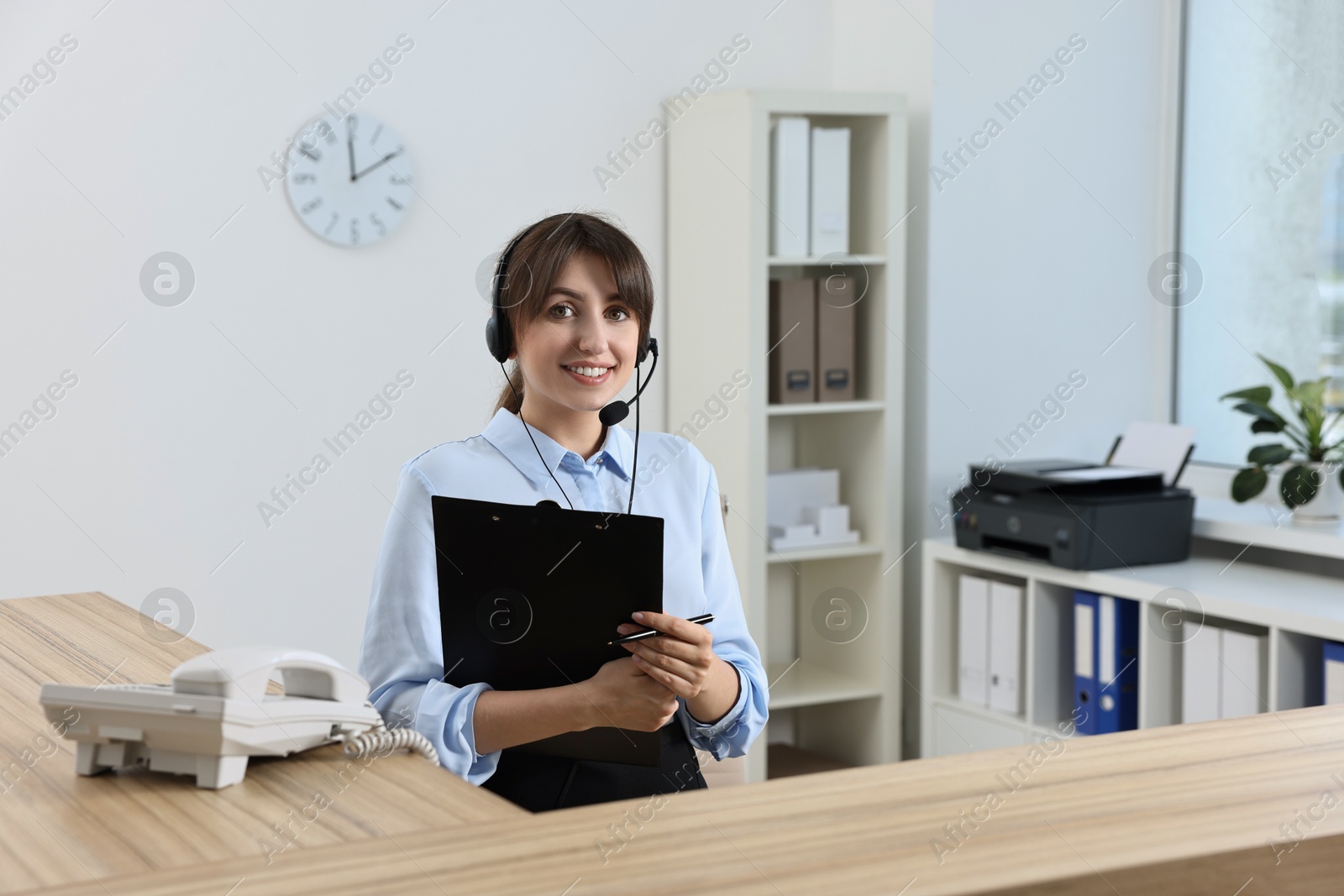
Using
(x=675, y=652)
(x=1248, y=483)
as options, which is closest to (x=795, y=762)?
(x=1248, y=483)

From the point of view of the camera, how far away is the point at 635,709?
55.1 inches

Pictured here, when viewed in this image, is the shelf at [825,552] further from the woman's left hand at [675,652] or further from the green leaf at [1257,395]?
the woman's left hand at [675,652]

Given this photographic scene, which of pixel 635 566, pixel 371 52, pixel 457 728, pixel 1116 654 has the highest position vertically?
pixel 371 52

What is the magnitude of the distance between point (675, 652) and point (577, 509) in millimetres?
344

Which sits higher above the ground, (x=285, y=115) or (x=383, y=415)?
(x=285, y=115)

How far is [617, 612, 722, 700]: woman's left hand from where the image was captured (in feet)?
4.31

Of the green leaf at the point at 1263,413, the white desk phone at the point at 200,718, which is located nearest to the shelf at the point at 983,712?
the green leaf at the point at 1263,413

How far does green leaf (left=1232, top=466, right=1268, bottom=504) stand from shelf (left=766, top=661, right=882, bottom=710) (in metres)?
1.14

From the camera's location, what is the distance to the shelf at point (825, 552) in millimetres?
3639

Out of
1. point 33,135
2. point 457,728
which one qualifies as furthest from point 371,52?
point 457,728

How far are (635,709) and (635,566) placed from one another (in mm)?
212

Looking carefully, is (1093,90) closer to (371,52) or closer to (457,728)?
(371,52)

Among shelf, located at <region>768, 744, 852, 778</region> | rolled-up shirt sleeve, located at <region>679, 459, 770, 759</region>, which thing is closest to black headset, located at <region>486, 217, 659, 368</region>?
rolled-up shirt sleeve, located at <region>679, 459, 770, 759</region>

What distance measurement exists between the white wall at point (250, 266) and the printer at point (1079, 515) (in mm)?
1260
